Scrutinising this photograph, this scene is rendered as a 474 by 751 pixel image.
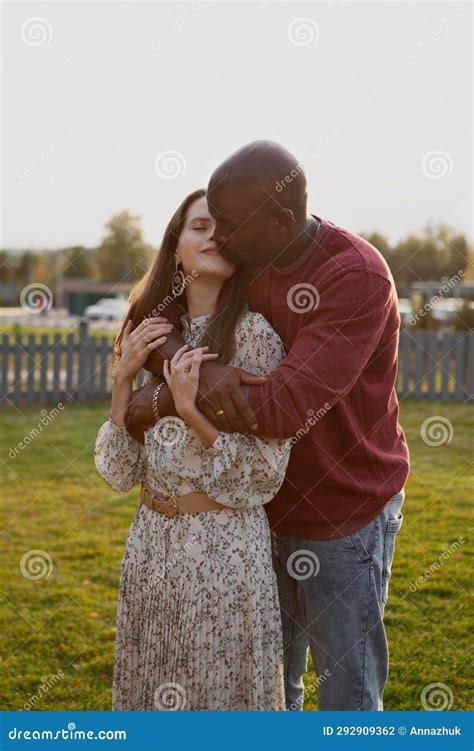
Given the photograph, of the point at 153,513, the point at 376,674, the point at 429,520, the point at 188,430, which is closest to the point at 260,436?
the point at 188,430

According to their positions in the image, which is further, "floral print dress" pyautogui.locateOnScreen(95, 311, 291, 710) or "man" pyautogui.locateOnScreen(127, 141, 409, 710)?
"floral print dress" pyautogui.locateOnScreen(95, 311, 291, 710)

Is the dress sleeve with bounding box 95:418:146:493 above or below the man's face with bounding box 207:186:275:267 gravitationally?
below

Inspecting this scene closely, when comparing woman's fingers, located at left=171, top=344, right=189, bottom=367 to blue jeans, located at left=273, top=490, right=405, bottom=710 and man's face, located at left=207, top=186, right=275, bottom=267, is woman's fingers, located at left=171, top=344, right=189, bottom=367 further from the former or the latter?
blue jeans, located at left=273, top=490, right=405, bottom=710

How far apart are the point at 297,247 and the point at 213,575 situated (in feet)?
3.23

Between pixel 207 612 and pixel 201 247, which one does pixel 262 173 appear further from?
pixel 207 612

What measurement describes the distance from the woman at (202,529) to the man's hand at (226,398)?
0.04 metres

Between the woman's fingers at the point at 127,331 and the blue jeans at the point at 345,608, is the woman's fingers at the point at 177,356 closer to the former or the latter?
the woman's fingers at the point at 127,331

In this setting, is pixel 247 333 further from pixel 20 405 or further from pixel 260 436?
pixel 20 405

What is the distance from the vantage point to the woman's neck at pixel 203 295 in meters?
2.38

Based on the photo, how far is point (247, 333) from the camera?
2.30 meters

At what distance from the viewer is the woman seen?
7.40 feet

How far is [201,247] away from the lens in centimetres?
231

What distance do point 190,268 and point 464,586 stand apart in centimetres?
328

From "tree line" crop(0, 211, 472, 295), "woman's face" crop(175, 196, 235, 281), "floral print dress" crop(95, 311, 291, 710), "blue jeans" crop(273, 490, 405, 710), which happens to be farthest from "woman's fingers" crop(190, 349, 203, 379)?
"tree line" crop(0, 211, 472, 295)
